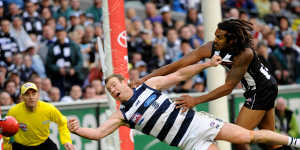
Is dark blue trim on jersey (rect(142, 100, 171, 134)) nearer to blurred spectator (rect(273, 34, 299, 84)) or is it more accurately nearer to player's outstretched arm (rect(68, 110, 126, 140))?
player's outstretched arm (rect(68, 110, 126, 140))

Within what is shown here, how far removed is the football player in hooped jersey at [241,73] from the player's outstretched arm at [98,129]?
2.06ft

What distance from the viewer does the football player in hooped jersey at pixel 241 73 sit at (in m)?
7.69

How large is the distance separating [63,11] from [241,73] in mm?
7009

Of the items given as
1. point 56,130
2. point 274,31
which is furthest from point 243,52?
point 274,31

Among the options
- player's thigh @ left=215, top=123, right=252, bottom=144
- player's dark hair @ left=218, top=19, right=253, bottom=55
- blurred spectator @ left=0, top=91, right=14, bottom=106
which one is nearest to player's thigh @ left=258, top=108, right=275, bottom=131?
player's thigh @ left=215, top=123, right=252, bottom=144

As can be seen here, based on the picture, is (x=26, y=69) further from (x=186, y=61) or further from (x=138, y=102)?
(x=138, y=102)

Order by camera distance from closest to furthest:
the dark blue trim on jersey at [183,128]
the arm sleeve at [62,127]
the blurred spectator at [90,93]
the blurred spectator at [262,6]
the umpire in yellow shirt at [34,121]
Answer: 1. the dark blue trim on jersey at [183,128]
2. the arm sleeve at [62,127]
3. the umpire in yellow shirt at [34,121]
4. the blurred spectator at [90,93]
5. the blurred spectator at [262,6]

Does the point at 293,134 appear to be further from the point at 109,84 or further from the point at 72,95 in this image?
the point at 109,84

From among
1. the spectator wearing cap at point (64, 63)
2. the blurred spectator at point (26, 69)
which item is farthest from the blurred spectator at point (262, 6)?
the blurred spectator at point (26, 69)

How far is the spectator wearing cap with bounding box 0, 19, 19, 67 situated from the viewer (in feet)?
40.2

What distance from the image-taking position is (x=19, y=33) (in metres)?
12.7

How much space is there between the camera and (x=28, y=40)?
1258 centimetres

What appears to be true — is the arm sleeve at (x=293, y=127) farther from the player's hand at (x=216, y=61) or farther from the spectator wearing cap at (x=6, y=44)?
the player's hand at (x=216, y=61)

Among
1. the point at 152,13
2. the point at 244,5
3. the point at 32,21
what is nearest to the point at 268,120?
the point at 32,21
